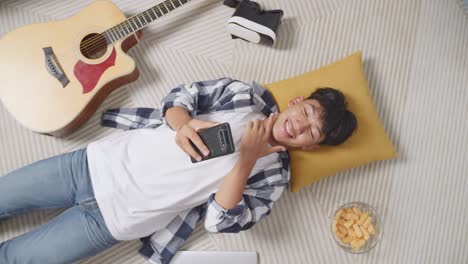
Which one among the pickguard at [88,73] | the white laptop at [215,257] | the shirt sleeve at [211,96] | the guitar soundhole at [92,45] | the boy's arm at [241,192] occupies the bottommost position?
the white laptop at [215,257]

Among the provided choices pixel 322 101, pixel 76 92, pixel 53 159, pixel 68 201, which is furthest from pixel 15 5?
pixel 322 101

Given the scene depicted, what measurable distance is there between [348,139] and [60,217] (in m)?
0.90

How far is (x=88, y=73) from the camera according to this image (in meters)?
1.25

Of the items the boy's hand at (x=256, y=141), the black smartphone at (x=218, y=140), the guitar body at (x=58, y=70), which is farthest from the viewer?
the guitar body at (x=58, y=70)

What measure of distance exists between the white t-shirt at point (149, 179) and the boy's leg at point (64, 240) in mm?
50

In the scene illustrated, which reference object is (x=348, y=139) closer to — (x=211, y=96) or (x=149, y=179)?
(x=211, y=96)

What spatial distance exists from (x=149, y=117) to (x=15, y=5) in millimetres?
622

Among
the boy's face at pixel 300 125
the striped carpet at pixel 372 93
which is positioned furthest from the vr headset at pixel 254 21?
the boy's face at pixel 300 125

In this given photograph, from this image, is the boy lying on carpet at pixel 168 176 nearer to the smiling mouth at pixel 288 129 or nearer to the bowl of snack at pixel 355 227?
the smiling mouth at pixel 288 129

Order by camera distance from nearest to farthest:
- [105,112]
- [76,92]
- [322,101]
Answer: [322,101] → [76,92] → [105,112]

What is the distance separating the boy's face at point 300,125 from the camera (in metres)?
1.07

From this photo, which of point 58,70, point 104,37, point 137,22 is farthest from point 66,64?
point 137,22

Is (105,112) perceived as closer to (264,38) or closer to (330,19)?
(264,38)

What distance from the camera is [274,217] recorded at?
1.37 metres
